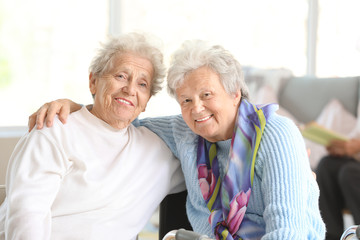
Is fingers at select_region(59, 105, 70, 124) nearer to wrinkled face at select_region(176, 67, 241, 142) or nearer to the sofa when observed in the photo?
wrinkled face at select_region(176, 67, 241, 142)

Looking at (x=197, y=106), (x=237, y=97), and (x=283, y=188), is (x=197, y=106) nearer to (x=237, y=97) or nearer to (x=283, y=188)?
(x=237, y=97)

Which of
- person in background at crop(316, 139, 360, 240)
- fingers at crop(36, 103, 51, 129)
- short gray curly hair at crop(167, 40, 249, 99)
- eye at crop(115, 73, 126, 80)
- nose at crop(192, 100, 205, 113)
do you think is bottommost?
person in background at crop(316, 139, 360, 240)

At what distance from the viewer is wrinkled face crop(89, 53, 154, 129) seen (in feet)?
5.92

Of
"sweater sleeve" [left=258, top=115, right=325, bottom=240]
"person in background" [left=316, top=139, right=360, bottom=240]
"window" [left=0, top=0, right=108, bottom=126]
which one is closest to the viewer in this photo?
"sweater sleeve" [left=258, top=115, right=325, bottom=240]

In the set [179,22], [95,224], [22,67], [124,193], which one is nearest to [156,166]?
[124,193]

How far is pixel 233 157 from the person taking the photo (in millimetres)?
1664

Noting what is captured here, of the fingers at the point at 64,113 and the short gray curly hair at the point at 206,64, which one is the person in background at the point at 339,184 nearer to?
the short gray curly hair at the point at 206,64

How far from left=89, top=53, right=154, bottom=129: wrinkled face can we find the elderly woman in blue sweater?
0.11m

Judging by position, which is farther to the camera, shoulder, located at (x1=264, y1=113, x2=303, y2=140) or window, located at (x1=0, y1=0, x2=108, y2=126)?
window, located at (x1=0, y1=0, x2=108, y2=126)

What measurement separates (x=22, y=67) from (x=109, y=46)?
232 centimetres

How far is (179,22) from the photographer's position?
441cm

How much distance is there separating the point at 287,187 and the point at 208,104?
400 mm

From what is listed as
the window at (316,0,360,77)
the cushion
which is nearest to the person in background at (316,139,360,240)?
the cushion

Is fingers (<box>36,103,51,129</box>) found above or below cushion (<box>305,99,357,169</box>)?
above
